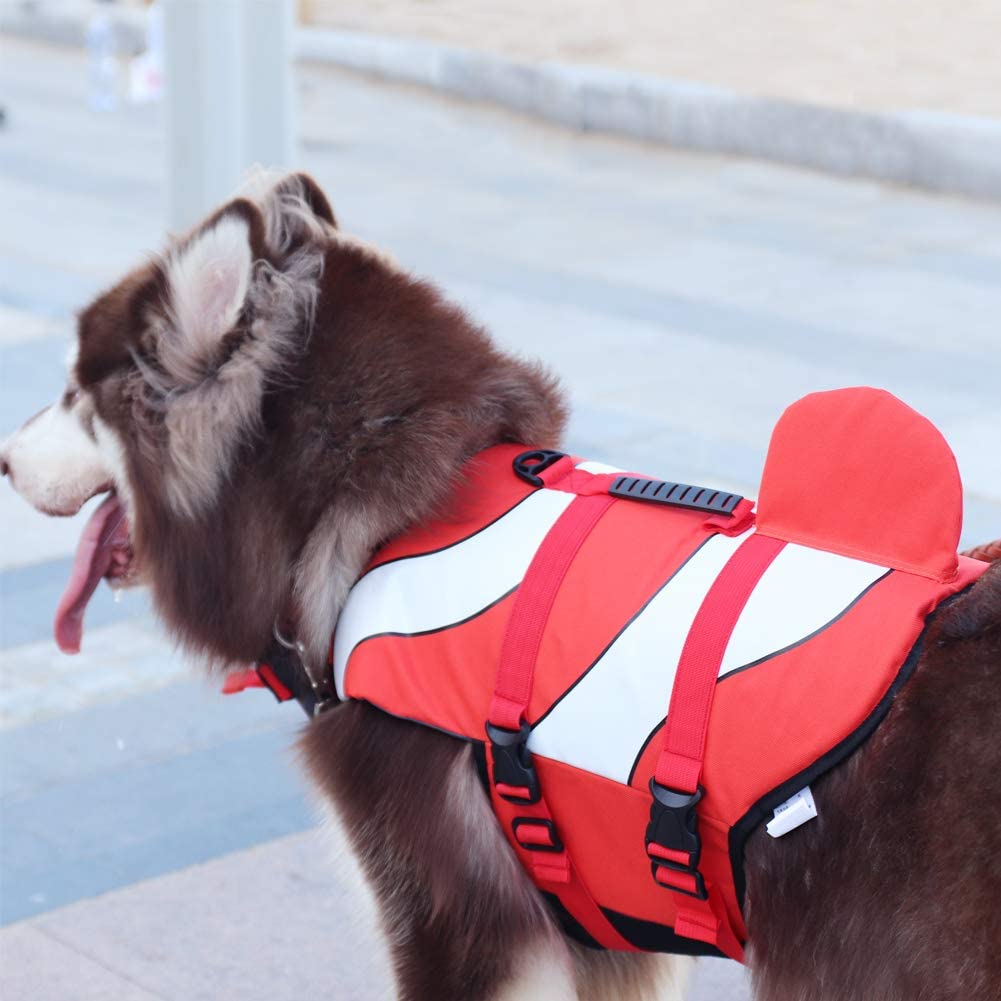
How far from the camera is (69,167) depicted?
36.8 feet

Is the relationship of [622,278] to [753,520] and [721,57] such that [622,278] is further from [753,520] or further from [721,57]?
[753,520]

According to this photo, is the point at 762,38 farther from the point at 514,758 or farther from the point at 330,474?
the point at 514,758

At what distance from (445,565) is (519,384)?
15.5 inches

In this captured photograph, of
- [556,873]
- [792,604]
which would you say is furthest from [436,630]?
[792,604]

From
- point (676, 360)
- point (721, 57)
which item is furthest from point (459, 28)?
point (676, 360)

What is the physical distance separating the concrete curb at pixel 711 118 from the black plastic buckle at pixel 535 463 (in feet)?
27.9

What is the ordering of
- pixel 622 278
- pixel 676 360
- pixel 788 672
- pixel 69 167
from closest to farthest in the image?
pixel 788 672 → pixel 676 360 → pixel 622 278 → pixel 69 167

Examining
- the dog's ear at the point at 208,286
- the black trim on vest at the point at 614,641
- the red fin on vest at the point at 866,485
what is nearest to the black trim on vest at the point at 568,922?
the black trim on vest at the point at 614,641

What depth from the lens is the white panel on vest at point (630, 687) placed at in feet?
7.48

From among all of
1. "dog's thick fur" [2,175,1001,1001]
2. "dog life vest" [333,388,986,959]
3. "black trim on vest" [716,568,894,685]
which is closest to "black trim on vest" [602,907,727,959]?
"dog life vest" [333,388,986,959]

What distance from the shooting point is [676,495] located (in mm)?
2490

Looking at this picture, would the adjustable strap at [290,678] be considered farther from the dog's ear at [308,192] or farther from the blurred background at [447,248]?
the dog's ear at [308,192]

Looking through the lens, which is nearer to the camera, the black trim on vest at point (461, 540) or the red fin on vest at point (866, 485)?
the red fin on vest at point (866, 485)

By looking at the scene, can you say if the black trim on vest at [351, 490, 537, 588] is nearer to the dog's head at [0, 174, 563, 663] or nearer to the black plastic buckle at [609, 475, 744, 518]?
the dog's head at [0, 174, 563, 663]
